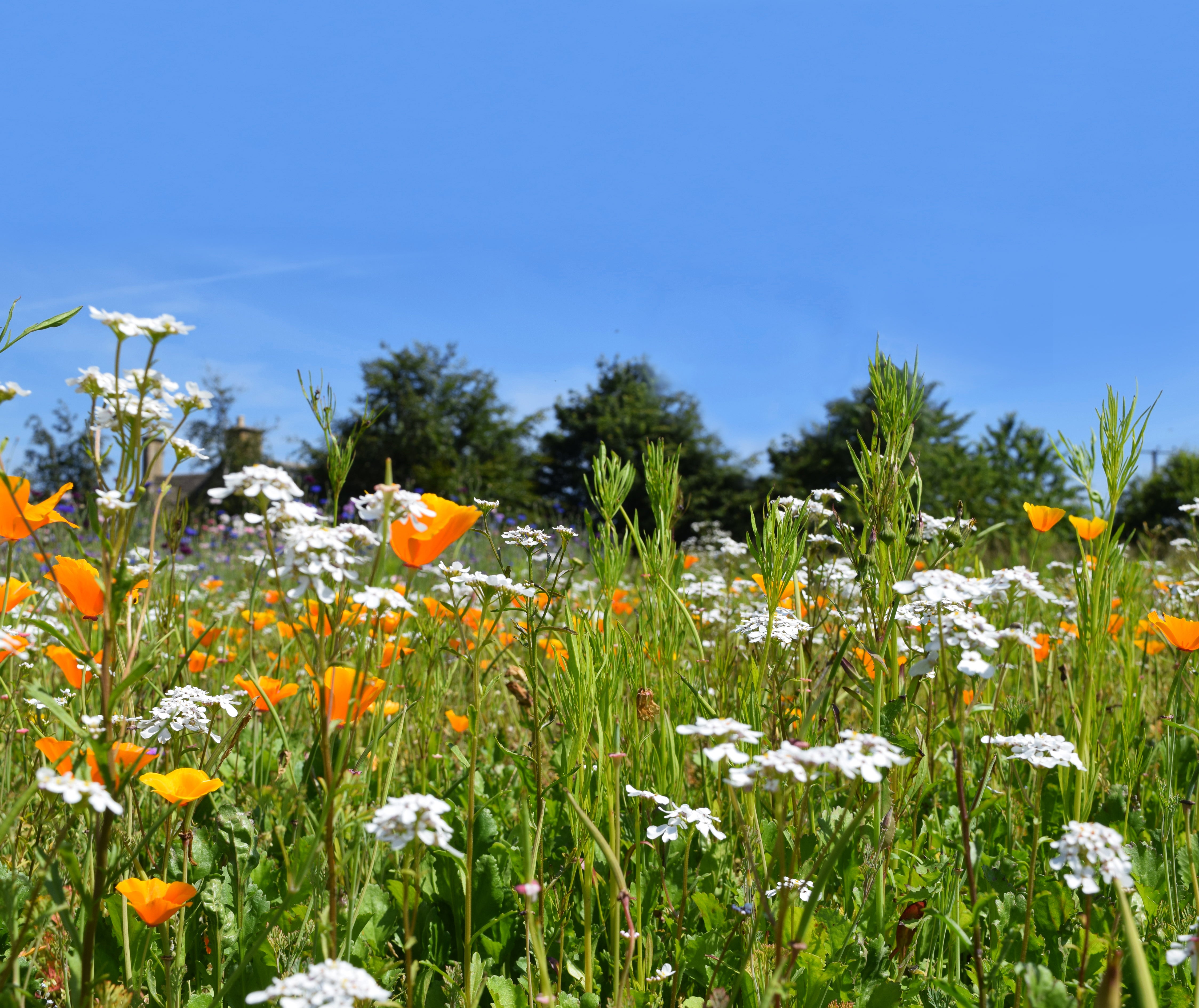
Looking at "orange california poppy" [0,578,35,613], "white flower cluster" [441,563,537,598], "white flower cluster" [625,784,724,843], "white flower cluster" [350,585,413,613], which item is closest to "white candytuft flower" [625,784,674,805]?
"white flower cluster" [625,784,724,843]

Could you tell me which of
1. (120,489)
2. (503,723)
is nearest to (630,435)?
(503,723)

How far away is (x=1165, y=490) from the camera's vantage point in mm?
20047

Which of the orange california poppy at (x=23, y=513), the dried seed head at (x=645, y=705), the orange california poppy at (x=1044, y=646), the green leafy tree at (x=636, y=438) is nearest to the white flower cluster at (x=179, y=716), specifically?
the orange california poppy at (x=23, y=513)

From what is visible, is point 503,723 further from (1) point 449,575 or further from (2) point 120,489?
(2) point 120,489

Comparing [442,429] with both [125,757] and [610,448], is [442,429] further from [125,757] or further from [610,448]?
[125,757]

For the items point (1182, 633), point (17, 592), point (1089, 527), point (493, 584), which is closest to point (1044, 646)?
point (1182, 633)

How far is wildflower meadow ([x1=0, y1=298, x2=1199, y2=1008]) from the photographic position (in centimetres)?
100

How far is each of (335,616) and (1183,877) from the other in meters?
2.02

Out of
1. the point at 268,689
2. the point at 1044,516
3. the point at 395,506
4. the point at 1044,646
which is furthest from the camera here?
the point at 1044,646

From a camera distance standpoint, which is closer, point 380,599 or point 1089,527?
point 380,599

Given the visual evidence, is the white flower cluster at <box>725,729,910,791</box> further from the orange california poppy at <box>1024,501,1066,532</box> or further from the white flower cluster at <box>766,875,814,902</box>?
the orange california poppy at <box>1024,501,1066,532</box>

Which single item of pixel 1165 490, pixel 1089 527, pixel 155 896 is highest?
pixel 1165 490

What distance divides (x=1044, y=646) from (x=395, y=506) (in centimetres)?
197

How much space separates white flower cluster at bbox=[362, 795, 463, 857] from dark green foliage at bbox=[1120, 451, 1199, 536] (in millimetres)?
20257
